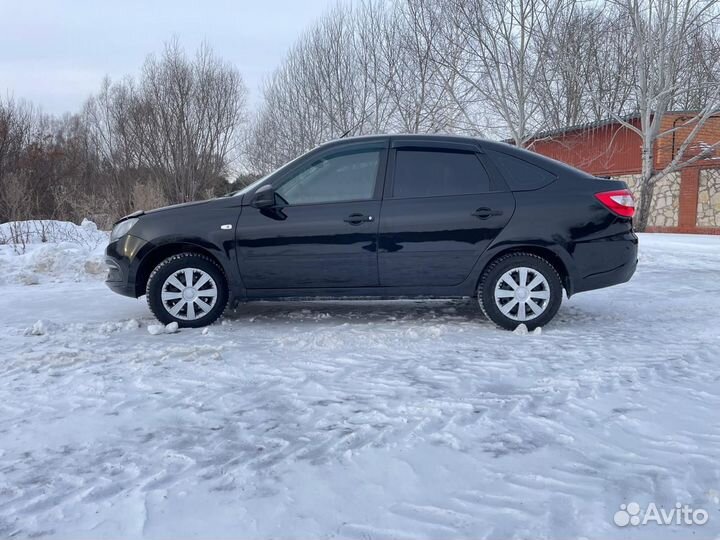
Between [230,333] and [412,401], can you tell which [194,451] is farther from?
[230,333]

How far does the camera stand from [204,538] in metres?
1.98

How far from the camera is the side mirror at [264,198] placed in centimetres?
490

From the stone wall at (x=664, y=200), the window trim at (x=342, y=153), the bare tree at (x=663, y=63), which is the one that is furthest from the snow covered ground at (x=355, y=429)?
the stone wall at (x=664, y=200)

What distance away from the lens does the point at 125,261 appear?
199 inches

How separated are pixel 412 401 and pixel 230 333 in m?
2.15

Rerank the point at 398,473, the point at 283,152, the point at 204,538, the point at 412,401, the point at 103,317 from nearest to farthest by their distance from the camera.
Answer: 1. the point at 204,538
2. the point at 398,473
3. the point at 412,401
4. the point at 103,317
5. the point at 283,152

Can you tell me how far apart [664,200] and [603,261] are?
713 inches

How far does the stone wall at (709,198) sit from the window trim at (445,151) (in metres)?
17.5

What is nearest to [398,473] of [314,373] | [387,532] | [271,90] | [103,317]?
[387,532]

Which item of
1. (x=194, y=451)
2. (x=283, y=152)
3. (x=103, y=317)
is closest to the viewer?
(x=194, y=451)

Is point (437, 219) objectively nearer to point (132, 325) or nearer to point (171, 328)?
point (171, 328)

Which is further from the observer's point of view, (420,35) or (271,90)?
(271,90)

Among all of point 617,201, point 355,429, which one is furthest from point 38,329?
point 617,201

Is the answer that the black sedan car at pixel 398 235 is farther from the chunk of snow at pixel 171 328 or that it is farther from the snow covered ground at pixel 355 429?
the snow covered ground at pixel 355 429
